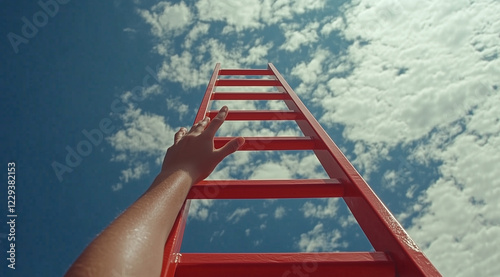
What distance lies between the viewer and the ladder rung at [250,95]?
3402 mm

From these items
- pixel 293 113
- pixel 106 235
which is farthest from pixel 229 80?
pixel 106 235

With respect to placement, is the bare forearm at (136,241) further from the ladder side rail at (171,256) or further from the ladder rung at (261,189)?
the ladder rung at (261,189)

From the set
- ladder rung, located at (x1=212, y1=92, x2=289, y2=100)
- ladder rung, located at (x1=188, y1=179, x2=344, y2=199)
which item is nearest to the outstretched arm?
ladder rung, located at (x1=188, y1=179, x2=344, y2=199)

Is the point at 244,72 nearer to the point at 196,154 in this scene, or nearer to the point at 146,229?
the point at 196,154

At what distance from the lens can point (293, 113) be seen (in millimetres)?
2953

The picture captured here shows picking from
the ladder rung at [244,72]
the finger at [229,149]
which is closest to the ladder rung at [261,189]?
the finger at [229,149]

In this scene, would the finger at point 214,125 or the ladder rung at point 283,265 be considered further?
the finger at point 214,125

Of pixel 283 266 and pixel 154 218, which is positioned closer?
pixel 154 218

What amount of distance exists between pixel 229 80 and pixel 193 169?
2567 millimetres

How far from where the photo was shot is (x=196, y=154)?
138 cm

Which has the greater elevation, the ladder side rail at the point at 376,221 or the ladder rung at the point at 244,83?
the ladder rung at the point at 244,83

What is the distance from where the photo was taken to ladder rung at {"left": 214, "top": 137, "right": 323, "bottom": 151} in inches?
85.4

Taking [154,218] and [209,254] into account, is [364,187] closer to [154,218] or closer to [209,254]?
[209,254]

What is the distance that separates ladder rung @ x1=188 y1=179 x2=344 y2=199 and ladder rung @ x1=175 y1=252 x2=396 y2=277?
46cm
